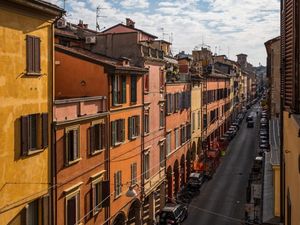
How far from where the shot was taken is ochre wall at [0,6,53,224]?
15281mm

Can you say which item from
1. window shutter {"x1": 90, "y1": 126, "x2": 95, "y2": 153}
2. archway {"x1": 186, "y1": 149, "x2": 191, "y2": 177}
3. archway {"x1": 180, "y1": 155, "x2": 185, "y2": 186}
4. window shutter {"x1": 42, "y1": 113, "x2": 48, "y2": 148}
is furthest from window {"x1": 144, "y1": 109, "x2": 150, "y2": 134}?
archway {"x1": 186, "y1": 149, "x2": 191, "y2": 177}

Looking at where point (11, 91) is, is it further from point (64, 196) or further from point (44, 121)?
point (64, 196)

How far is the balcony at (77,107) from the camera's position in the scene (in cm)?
1881

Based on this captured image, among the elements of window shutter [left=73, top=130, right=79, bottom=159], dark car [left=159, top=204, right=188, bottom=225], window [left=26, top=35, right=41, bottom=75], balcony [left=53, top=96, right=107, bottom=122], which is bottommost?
dark car [left=159, top=204, right=188, bottom=225]

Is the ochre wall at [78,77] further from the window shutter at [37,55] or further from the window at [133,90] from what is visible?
the window shutter at [37,55]

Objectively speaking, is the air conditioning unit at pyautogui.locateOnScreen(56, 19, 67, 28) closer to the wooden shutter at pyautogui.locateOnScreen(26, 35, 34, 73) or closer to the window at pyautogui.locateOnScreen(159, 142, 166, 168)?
the window at pyautogui.locateOnScreen(159, 142, 166, 168)

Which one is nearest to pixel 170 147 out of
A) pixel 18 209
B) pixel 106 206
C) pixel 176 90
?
pixel 176 90

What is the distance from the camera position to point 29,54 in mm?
16672

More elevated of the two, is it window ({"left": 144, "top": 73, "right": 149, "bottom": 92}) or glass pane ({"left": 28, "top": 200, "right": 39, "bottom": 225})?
window ({"left": 144, "top": 73, "right": 149, "bottom": 92})

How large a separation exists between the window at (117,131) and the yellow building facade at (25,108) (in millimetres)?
6948

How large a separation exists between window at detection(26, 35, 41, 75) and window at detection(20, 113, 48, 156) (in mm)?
1706

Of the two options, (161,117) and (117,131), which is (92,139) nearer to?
(117,131)

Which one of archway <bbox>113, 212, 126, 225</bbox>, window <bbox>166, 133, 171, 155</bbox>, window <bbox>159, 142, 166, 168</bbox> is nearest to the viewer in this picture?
archway <bbox>113, 212, 126, 225</bbox>

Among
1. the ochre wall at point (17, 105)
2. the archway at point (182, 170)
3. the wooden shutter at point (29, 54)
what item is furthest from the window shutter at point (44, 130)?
the archway at point (182, 170)
